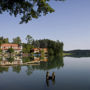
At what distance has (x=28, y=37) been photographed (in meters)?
93.8

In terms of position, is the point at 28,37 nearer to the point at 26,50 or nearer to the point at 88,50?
the point at 26,50

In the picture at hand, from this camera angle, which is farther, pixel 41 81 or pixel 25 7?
pixel 41 81

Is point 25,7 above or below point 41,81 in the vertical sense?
above

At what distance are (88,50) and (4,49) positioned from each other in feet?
346

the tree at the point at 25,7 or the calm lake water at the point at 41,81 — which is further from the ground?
the tree at the point at 25,7

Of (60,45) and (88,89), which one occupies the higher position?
(60,45)

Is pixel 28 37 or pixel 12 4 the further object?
pixel 28 37

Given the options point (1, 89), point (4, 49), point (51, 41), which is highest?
point (51, 41)

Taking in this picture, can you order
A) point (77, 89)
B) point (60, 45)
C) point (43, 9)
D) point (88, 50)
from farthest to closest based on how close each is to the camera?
point (88, 50) → point (60, 45) → point (77, 89) → point (43, 9)

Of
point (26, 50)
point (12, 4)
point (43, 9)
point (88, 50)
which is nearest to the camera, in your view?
point (12, 4)

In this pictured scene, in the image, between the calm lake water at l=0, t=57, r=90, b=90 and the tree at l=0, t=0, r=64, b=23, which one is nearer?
the tree at l=0, t=0, r=64, b=23

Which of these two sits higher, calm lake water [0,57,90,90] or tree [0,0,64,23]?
tree [0,0,64,23]

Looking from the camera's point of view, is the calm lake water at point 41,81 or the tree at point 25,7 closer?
the tree at point 25,7

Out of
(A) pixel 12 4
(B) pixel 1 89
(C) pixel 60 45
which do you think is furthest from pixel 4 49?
(A) pixel 12 4
